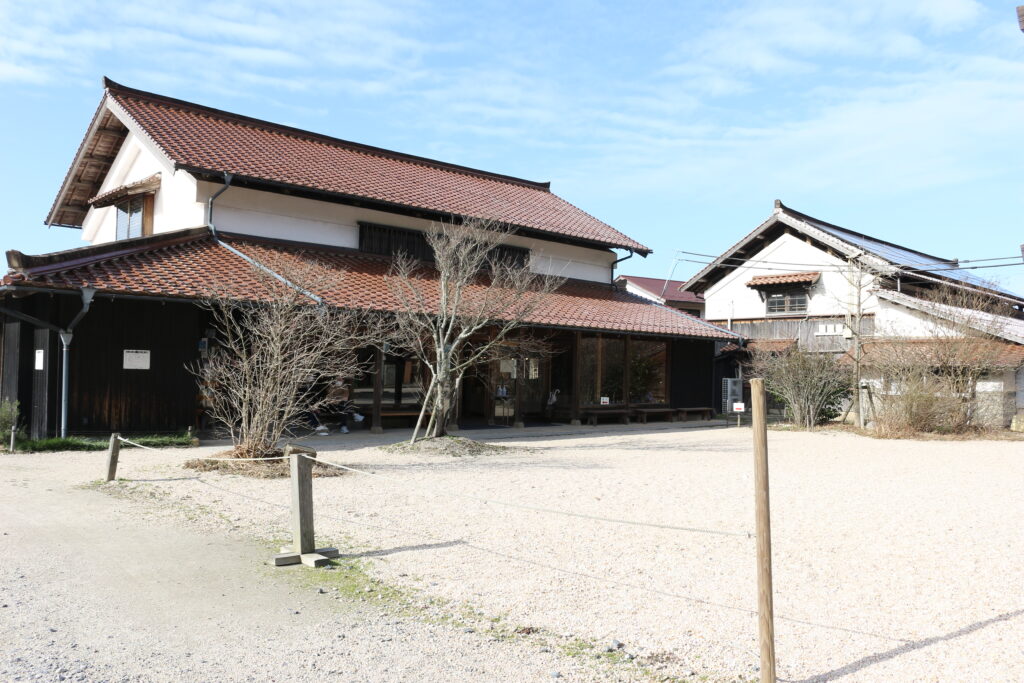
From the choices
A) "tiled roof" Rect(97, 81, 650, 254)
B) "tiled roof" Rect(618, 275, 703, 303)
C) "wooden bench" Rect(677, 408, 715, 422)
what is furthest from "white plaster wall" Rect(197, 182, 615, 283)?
"tiled roof" Rect(618, 275, 703, 303)

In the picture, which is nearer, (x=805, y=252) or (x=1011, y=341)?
(x=1011, y=341)

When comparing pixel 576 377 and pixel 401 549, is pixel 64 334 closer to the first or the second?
pixel 401 549

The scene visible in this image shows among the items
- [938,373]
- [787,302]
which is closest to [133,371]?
[938,373]

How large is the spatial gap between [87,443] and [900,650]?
38.7ft

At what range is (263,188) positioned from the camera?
1630cm

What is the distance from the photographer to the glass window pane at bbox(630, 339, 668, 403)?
20.8 meters

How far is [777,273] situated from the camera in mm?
28844

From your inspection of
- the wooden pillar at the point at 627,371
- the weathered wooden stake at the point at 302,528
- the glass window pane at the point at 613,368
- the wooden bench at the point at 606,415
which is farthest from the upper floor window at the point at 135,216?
the weathered wooden stake at the point at 302,528

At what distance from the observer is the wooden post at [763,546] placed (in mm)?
3682

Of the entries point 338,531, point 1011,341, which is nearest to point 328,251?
point 338,531

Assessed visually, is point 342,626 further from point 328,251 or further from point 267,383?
point 328,251

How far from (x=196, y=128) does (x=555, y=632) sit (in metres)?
16.3

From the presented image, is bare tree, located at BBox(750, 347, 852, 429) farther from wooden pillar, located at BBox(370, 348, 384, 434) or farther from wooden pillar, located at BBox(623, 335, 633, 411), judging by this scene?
wooden pillar, located at BBox(370, 348, 384, 434)

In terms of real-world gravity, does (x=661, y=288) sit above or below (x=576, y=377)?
above
